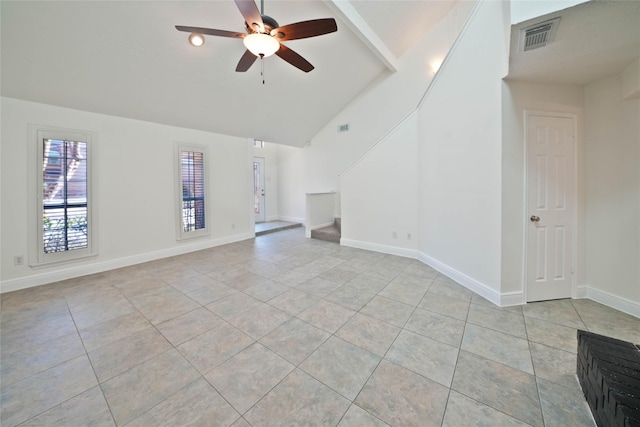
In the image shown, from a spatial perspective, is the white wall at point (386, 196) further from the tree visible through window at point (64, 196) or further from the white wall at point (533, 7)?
the tree visible through window at point (64, 196)

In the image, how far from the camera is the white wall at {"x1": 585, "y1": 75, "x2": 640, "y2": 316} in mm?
2180

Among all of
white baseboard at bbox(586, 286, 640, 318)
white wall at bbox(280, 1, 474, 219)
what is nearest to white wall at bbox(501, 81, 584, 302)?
white baseboard at bbox(586, 286, 640, 318)

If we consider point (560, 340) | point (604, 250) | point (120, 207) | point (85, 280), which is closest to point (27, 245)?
point (85, 280)

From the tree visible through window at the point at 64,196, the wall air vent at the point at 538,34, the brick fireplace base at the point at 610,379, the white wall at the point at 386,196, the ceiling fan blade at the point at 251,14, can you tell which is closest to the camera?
the brick fireplace base at the point at 610,379

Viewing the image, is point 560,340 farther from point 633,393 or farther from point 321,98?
point 321,98

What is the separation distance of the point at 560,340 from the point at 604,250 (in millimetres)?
1376

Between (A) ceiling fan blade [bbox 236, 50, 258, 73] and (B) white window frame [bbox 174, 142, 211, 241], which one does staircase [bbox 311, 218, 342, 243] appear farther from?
(A) ceiling fan blade [bbox 236, 50, 258, 73]

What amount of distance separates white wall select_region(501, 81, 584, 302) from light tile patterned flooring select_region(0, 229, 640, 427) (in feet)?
1.58

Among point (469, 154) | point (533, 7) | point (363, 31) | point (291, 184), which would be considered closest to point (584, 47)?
point (533, 7)

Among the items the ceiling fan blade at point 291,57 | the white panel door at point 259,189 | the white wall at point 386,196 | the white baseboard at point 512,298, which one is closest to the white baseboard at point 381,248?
the white wall at point 386,196

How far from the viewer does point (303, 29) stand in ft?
7.12

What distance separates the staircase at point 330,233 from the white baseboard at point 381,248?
10.6 inches

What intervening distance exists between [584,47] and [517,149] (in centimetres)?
86

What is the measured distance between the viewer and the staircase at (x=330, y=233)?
17.0 feet
